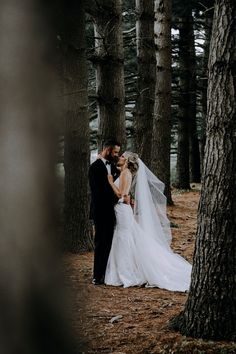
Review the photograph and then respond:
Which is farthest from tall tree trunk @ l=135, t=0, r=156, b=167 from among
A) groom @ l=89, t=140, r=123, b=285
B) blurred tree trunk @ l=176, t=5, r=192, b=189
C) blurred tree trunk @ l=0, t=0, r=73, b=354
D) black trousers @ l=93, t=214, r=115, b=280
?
blurred tree trunk @ l=0, t=0, r=73, b=354

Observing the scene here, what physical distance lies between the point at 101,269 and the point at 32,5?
27.3 feet

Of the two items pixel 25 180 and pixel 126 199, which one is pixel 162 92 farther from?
pixel 25 180

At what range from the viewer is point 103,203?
30.6 ft

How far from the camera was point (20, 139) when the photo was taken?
98 centimetres

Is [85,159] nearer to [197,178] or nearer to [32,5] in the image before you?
[32,5]

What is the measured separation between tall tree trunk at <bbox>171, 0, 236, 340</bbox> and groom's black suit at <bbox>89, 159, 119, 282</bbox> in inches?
152

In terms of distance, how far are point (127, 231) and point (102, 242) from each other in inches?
20.2

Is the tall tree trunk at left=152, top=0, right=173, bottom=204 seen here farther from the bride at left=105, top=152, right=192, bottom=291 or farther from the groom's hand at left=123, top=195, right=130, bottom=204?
the groom's hand at left=123, top=195, right=130, bottom=204

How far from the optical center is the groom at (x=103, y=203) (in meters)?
9.07

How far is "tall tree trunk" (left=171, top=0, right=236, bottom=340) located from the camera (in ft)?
16.2

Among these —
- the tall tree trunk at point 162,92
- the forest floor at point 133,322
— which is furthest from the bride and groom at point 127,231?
the tall tree trunk at point 162,92

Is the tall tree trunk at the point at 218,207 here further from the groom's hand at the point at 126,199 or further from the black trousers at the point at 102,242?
the groom's hand at the point at 126,199

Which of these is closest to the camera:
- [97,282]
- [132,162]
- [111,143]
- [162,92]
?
[97,282]

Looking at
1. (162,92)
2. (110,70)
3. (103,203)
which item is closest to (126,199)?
(103,203)
